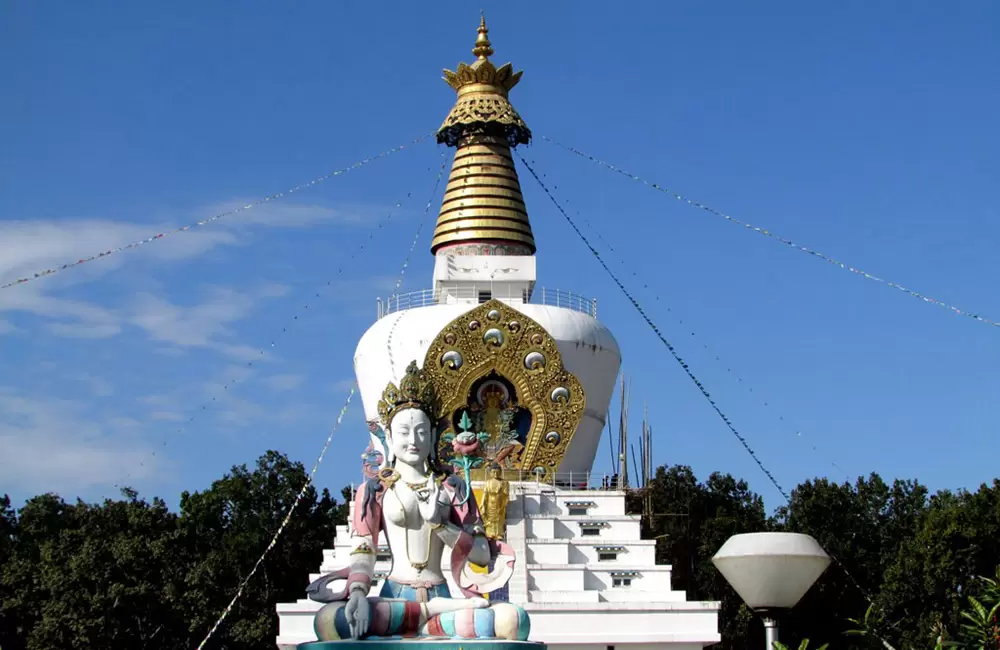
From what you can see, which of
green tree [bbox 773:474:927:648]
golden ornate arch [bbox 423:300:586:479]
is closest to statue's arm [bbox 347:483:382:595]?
golden ornate arch [bbox 423:300:586:479]

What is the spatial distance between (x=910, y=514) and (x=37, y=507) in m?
21.1

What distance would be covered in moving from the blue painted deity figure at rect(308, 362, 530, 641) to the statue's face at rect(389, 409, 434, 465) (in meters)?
0.01

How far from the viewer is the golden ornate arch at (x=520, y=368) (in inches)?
1089

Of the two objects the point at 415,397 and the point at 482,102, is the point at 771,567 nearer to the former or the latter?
the point at 415,397

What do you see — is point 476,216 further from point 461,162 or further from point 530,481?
point 530,481

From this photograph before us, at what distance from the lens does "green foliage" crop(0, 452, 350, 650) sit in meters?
30.5

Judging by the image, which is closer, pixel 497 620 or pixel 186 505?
pixel 497 620

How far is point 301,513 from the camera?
36812 mm

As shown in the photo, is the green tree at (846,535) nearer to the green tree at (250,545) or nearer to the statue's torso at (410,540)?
the green tree at (250,545)

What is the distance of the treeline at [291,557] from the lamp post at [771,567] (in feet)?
63.9

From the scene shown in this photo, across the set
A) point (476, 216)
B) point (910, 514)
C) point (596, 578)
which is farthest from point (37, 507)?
→ point (910, 514)

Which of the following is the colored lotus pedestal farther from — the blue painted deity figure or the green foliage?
the green foliage

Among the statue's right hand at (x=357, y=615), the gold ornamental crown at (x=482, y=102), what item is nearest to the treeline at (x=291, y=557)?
the gold ornamental crown at (x=482, y=102)

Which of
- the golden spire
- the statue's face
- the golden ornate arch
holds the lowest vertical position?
the statue's face
